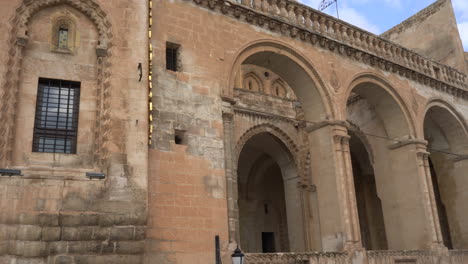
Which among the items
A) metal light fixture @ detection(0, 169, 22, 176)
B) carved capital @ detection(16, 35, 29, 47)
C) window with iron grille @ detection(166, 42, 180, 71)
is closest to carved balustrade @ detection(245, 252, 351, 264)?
window with iron grille @ detection(166, 42, 180, 71)

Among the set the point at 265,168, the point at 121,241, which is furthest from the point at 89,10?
the point at 265,168

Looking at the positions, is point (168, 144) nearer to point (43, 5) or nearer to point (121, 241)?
point (121, 241)

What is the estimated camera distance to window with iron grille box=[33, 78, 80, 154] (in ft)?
26.6

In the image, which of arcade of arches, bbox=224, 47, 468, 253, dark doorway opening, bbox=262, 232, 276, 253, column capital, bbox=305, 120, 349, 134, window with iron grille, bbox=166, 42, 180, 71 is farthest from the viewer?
dark doorway opening, bbox=262, 232, 276, 253

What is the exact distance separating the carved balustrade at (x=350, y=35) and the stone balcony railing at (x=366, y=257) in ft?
19.4

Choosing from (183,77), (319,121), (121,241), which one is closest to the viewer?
(121,241)

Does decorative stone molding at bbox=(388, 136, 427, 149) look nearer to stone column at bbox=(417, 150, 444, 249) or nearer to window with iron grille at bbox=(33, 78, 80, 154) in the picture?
stone column at bbox=(417, 150, 444, 249)

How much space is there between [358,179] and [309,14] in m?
10.2

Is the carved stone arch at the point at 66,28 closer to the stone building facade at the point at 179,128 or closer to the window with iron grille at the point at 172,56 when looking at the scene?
the stone building facade at the point at 179,128

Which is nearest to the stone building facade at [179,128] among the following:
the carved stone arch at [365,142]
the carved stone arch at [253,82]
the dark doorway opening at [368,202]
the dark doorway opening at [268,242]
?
the carved stone arch at [365,142]

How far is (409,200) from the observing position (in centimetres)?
1398

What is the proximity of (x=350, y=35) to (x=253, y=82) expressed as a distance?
6915 millimetres

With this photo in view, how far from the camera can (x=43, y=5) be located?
859cm

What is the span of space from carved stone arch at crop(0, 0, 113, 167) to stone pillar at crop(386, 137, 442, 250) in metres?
9.83
